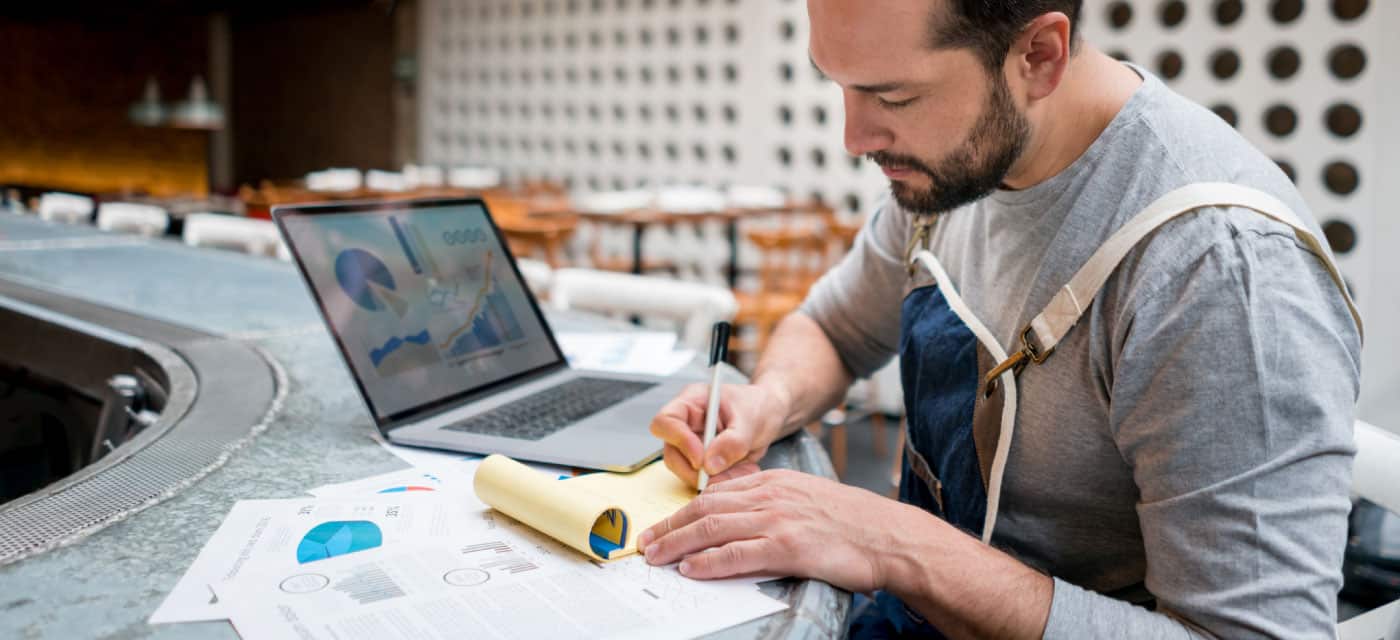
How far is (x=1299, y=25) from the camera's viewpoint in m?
4.88

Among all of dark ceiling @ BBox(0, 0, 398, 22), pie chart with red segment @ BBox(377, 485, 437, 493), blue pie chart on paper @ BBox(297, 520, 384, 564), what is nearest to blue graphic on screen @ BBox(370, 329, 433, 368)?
pie chart with red segment @ BBox(377, 485, 437, 493)

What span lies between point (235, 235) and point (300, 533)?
128 inches

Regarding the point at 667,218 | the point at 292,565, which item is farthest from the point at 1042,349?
the point at 667,218

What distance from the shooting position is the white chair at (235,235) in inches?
147

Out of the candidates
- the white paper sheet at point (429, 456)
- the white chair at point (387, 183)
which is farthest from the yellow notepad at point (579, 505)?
the white chair at point (387, 183)

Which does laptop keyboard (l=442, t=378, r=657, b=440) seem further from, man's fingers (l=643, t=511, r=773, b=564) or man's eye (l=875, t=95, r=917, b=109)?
man's eye (l=875, t=95, r=917, b=109)

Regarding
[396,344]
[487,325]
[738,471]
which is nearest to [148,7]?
[487,325]

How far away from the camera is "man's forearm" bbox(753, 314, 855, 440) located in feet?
4.37

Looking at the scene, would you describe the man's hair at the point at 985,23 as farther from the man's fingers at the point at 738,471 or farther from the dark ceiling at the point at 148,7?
the dark ceiling at the point at 148,7

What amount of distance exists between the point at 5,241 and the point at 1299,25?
17.7ft

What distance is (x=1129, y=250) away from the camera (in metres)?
0.94

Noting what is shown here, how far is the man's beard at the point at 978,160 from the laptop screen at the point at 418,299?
0.62 m

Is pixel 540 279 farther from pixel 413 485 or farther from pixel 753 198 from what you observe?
pixel 753 198

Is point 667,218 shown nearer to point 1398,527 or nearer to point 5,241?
point 5,241
